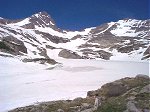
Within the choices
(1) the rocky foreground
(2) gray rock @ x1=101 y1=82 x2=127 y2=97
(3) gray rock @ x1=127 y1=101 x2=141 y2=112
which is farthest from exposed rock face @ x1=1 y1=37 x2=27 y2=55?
(3) gray rock @ x1=127 y1=101 x2=141 y2=112

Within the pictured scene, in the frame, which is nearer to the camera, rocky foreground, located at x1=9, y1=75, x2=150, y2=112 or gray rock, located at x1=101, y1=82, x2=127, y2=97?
rocky foreground, located at x1=9, y1=75, x2=150, y2=112

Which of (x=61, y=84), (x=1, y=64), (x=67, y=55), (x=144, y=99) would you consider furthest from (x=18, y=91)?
(x=67, y=55)

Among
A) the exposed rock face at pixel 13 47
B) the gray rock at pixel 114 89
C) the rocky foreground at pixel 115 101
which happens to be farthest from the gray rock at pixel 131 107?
the exposed rock face at pixel 13 47

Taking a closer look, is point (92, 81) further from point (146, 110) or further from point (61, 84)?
point (146, 110)

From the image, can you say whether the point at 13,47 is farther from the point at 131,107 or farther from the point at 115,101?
the point at 131,107

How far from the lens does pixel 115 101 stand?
17.0 metres

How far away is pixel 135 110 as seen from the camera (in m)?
14.1

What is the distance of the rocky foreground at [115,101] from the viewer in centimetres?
1501

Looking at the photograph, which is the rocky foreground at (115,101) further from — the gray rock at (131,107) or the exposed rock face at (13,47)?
the exposed rock face at (13,47)

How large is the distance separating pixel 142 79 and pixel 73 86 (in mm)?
12118

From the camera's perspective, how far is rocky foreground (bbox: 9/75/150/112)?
1501 cm

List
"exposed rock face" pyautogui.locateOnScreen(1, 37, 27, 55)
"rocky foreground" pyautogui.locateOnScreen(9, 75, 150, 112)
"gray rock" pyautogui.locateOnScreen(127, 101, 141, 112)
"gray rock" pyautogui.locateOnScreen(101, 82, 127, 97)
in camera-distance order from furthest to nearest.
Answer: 1. "exposed rock face" pyautogui.locateOnScreen(1, 37, 27, 55)
2. "gray rock" pyautogui.locateOnScreen(101, 82, 127, 97)
3. "rocky foreground" pyautogui.locateOnScreen(9, 75, 150, 112)
4. "gray rock" pyautogui.locateOnScreen(127, 101, 141, 112)


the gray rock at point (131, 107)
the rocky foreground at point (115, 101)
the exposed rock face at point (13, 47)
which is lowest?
the gray rock at point (131, 107)

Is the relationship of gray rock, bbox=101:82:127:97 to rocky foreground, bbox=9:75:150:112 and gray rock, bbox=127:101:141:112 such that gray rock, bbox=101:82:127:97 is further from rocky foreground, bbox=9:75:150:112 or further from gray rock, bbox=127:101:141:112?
gray rock, bbox=127:101:141:112
